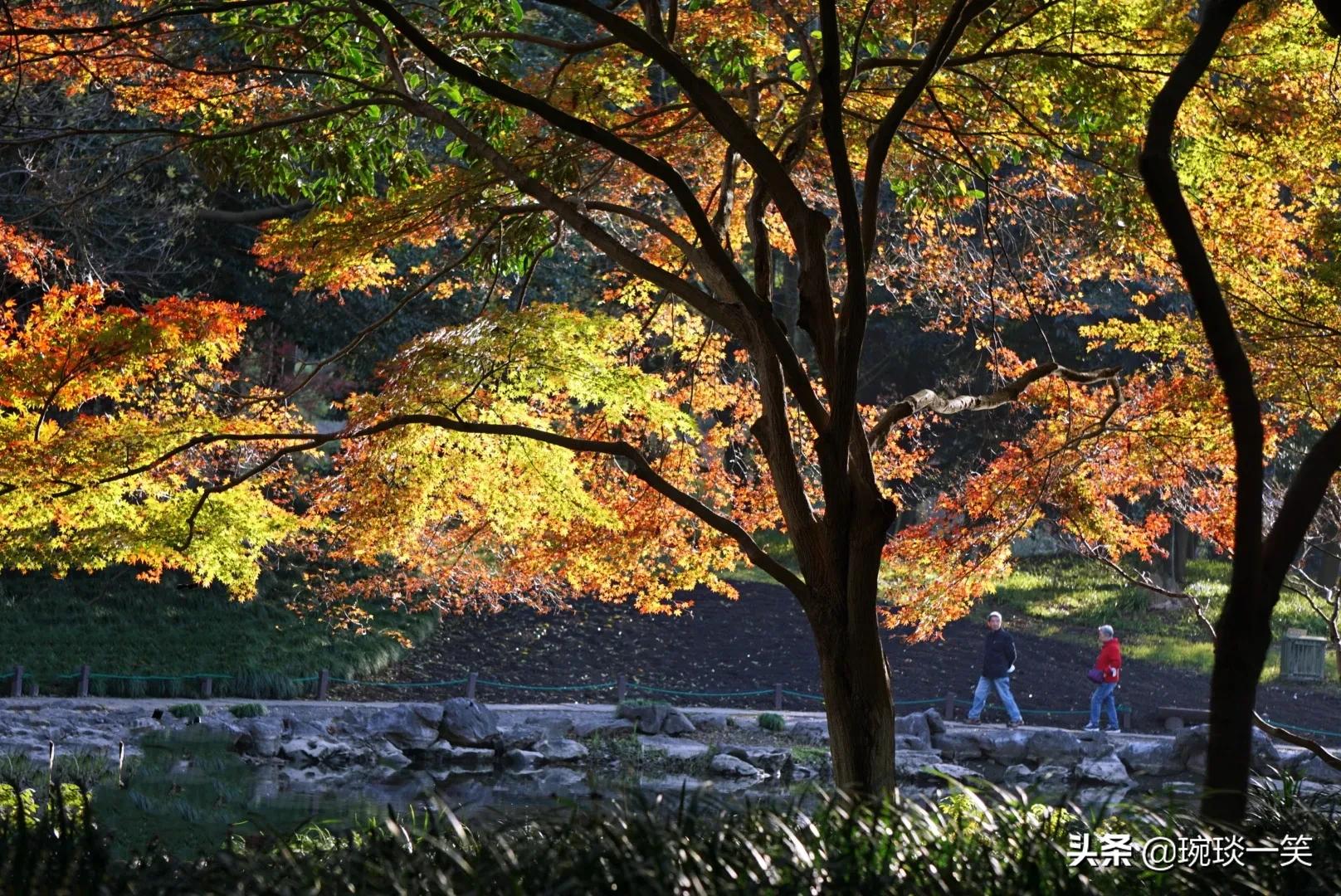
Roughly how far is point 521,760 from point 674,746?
1.89 m

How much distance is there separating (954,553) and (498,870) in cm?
763

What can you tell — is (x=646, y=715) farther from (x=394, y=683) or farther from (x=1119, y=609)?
(x=1119, y=609)

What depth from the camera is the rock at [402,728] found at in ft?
54.5

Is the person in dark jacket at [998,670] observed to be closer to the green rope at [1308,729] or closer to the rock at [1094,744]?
the rock at [1094,744]

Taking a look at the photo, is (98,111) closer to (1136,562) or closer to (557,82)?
(557,82)

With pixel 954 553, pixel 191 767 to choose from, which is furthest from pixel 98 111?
pixel 954 553

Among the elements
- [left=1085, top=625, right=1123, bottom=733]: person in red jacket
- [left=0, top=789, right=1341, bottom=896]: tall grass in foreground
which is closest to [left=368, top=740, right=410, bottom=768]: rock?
[left=1085, top=625, right=1123, bottom=733]: person in red jacket

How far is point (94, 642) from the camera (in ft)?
64.1

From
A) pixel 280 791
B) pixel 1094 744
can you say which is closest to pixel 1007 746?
pixel 1094 744

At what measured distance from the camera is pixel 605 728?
1714 centimetres

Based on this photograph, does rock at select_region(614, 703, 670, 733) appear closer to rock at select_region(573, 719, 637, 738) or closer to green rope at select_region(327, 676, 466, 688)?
rock at select_region(573, 719, 637, 738)

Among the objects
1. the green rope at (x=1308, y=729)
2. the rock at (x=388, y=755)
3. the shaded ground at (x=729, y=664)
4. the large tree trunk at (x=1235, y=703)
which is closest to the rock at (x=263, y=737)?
the rock at (x=388, y=755)

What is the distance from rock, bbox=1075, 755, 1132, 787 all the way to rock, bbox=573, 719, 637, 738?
5.60m

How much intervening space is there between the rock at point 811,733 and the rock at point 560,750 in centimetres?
294
